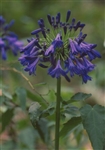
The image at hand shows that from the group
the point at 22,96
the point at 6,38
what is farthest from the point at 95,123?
the point at 6,38

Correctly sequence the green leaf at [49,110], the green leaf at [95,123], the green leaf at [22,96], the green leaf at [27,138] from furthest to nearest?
the green leaf at [27,138], the green leaf at [22,96], the green leaf at [49,110], the green leaf at [95,123]

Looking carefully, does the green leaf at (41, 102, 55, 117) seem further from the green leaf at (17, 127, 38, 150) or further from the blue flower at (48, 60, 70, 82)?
the green leaf at (17, 127, 38, 150)

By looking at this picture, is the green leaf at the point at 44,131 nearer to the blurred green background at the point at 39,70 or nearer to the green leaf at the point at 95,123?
the blurred green background at the point at 39,70

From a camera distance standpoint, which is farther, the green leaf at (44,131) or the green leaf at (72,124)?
the green leaf at (44,131)

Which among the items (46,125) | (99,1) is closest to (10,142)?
(46,125)

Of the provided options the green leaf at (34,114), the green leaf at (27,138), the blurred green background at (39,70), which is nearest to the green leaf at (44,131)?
the blurred green background at (39,70)

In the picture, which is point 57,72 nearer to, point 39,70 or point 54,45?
point 54,45
